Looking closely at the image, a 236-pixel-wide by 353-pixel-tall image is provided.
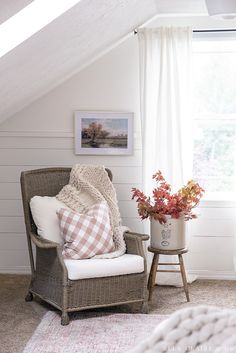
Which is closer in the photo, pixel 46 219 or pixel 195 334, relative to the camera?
pixel 195 334

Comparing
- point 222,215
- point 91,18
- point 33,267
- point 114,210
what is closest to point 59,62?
point 91,18

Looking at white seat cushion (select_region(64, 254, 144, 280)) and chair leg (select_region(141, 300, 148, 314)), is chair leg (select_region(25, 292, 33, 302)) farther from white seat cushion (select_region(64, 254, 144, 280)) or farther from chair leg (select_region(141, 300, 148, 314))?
chair leg (select_region(141, 300, 148, 314))

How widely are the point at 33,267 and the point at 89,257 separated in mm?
570

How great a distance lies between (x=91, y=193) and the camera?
15.8ft

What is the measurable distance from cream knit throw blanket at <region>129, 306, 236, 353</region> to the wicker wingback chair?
3.20 metres

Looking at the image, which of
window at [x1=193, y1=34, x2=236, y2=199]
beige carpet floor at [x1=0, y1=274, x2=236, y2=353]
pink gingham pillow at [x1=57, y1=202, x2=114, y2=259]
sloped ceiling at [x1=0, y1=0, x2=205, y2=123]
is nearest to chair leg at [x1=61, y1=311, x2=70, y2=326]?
beige carpet floor at [x1=0, y1=274, x2=236, y2=353]

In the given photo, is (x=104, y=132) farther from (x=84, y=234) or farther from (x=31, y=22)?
(x=31, y=22)

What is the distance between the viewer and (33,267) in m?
4.77

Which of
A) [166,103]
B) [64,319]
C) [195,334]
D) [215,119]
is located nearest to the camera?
[195,334]

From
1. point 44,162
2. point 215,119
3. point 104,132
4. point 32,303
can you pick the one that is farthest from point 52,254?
point 215,119

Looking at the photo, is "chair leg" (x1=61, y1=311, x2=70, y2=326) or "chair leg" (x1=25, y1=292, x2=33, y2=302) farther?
"chair leg" (x1=25, y1=292, x2=33, y2=302)

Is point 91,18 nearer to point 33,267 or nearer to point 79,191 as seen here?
point 79,191

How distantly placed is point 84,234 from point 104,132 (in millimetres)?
1307

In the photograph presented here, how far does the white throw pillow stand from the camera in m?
4.61
